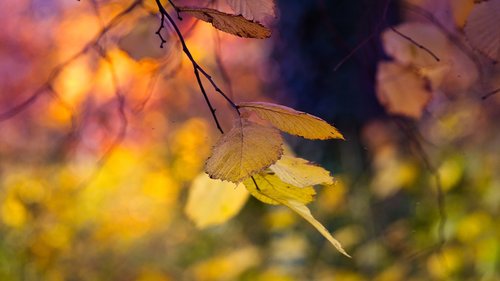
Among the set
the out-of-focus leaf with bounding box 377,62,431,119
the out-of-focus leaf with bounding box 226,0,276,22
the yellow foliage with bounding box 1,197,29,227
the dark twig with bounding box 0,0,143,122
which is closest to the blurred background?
the yellow foliage with bounding box 1,197,29,227

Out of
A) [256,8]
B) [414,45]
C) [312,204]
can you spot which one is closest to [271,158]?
[256,8]

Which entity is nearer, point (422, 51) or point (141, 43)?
point (422, 51)

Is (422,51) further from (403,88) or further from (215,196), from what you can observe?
(215,196)

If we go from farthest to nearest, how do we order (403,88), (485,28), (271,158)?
(403,88)
(485,28)
(271,158)

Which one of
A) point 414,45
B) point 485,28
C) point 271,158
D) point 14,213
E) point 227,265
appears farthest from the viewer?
point 227,265

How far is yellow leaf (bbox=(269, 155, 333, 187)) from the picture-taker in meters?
0.52

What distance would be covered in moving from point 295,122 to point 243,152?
0.04m

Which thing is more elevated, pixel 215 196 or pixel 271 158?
pixel 271 158

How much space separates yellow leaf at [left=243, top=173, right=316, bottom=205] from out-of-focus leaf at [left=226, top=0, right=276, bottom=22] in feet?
0.43

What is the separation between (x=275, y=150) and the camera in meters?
0.49

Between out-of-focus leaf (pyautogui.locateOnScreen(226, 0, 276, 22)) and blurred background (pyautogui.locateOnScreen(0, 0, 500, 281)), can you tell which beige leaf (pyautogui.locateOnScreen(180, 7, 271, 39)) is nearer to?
out-of-focus leaf (pyautogui.locateOnScreen(226, 0, 276, 22))

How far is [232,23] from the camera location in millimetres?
499

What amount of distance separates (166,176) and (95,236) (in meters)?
0.44

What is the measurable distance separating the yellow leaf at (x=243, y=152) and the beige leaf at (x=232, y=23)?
0.19 feet
